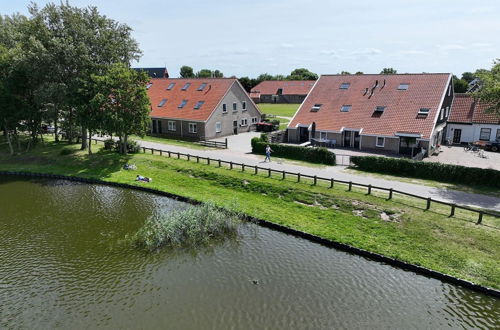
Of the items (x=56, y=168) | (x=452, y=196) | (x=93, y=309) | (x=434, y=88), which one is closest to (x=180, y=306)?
(x=93, y=309)

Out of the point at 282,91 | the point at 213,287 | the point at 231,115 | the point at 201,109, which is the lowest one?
the point at 213,287

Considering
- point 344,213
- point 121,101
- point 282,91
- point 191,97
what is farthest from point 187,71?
point 344,213

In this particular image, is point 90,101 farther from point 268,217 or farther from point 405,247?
point 405,247

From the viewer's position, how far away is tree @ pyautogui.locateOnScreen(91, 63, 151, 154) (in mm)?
32531

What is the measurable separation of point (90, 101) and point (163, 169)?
8.92 m

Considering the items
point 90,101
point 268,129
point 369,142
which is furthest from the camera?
point 268,129

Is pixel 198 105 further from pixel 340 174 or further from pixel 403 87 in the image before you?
pixel 403 87

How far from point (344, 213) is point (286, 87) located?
71.0 meters

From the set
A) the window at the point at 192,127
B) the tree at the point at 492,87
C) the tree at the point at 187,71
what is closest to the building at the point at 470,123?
the tree at the point at 492,87

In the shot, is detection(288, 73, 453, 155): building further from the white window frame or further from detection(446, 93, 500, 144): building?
the white window frame

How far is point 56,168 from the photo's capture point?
1361 inches

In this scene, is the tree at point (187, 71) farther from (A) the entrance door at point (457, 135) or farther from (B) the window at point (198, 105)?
(A) the entrance door at point (457, 135)

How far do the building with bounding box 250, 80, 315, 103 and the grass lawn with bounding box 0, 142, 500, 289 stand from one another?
59097mm

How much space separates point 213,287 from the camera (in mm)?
15648
